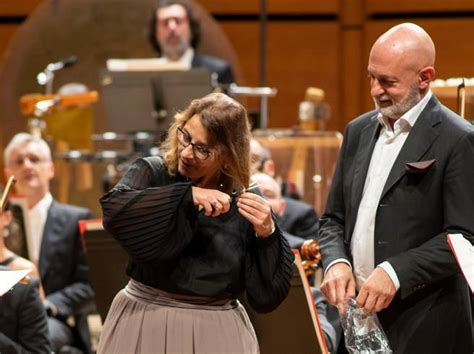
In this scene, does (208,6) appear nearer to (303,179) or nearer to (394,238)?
(303,179)

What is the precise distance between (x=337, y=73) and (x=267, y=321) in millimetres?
5869

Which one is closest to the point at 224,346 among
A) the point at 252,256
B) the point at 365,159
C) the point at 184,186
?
the point at 252,256

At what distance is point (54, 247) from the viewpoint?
15.7 feet

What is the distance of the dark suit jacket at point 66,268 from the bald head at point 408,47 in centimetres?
236

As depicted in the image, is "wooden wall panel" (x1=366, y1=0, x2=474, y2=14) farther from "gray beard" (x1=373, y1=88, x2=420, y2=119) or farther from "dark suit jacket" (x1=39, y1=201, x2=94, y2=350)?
"gray beard" (x1=373, y1=88, x2=420, y2=119)

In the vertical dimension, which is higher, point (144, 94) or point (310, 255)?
point (144, 94)

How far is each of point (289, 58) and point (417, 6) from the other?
1.20m

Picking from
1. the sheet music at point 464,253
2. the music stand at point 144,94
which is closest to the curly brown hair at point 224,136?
the sheet music at point 464,253

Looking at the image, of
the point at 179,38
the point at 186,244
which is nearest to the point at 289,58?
A: the point at 179,38

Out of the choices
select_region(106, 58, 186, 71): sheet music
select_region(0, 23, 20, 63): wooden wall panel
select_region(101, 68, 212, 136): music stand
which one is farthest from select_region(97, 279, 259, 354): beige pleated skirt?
select_region(0, 23, 20, 63): wooden wall panel

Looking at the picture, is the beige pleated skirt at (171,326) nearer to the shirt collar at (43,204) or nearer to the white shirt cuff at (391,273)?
the white shirt cuff at (391,273)

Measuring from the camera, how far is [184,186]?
253 cm

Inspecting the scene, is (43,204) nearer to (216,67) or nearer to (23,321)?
(23,321)

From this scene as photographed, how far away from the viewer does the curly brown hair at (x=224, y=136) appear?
259cm
